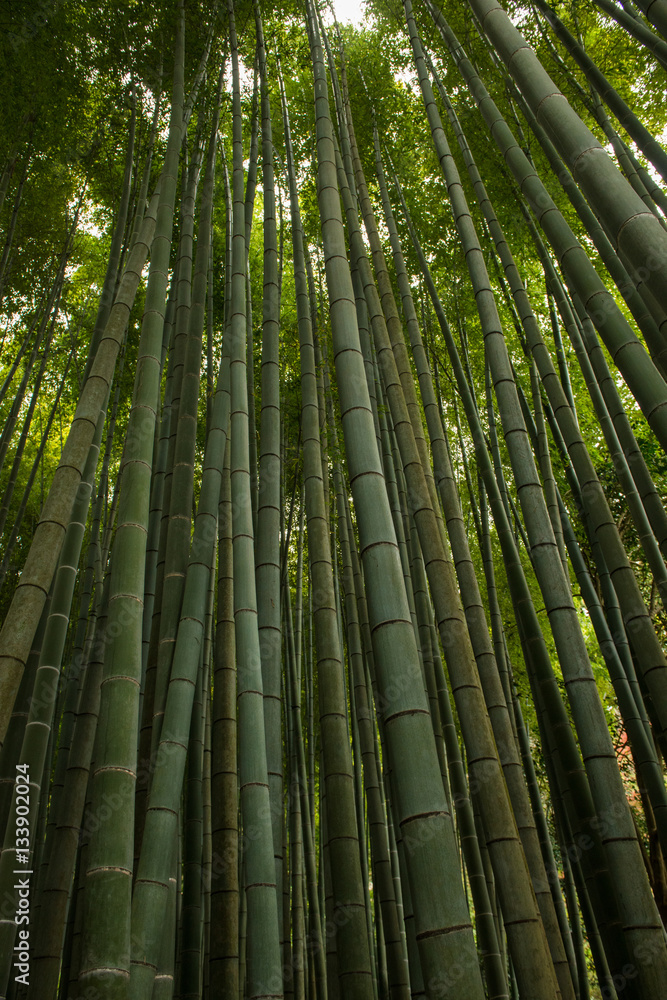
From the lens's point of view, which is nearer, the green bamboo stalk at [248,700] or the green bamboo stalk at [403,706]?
the green bamboo stalk at [403,706]

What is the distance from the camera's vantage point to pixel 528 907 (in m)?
1.75

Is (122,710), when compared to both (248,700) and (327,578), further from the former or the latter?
(327,578)

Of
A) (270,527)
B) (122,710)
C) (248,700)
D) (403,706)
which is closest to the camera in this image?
(403,706)

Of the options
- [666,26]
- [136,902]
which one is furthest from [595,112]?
[136,902]

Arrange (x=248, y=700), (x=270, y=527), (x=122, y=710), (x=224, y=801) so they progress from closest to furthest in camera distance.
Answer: (x=122, y=710)
(x=248, y=700)
(x=224, y=801)
(x=270, y=527)

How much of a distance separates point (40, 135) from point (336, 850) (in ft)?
15.8

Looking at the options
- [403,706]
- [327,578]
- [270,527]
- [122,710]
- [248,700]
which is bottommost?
[403,706]

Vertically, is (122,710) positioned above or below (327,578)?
below

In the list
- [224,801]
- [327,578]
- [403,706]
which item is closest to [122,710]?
[403,706]

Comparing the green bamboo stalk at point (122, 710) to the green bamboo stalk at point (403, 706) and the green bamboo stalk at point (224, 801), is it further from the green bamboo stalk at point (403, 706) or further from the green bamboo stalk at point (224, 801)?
the green bamboo stalk at point (224, 801)

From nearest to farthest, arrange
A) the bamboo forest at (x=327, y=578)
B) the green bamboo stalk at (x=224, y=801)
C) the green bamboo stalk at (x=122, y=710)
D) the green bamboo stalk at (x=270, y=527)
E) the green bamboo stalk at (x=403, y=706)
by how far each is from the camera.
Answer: the green bamboo stalk at (x=403, y=706)
the green bamboo stalk at (x=122, y=710)
the bamboo forest at (x=327, y=578)
the green bamboo stalk at (x=224, y=801)
the green bamboo stalk at (x=270, y=527)

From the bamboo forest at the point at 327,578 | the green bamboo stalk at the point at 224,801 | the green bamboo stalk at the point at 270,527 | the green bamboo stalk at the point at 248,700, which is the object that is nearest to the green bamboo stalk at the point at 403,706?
the bamboo forest at the point at 327,578

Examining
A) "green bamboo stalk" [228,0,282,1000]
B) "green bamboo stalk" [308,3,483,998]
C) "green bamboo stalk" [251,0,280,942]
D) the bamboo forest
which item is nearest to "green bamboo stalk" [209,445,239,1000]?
the bamboo forest

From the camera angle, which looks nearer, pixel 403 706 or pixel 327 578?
pixel 403 706
